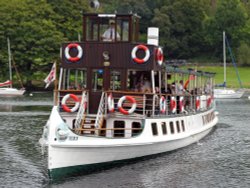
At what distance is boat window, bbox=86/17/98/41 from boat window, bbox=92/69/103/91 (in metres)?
1.99

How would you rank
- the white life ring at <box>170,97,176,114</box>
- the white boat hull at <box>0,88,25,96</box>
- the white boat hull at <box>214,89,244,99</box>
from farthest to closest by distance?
the white boat hull at <box>214,89,244,99</box> < the white boat hull at <box>0,88,25,96</box> < the white life ring at <box>170,97,176,114</box>

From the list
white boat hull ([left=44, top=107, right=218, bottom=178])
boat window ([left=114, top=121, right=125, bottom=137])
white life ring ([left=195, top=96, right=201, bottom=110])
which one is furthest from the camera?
white life ring ([left=195, top=96, right=201, bottom=110])

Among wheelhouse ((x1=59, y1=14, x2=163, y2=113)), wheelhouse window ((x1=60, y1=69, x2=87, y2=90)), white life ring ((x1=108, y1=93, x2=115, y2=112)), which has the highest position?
wheelhouse ((x1=59, y1=14, x2=163, y2=113))

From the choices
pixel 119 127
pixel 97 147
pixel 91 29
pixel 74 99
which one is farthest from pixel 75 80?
pixel 97 147

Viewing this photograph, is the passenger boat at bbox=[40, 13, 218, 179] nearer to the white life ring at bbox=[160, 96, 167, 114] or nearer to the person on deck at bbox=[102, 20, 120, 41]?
the white life ring at bbox=[160, 96, 167, 114]

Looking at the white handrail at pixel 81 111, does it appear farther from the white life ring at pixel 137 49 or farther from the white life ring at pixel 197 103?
the white life ring at pixel 197 103

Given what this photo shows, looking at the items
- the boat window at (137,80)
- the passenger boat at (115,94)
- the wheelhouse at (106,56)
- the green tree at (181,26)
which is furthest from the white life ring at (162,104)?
the green tree at (181,26)

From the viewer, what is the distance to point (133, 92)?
120 ft

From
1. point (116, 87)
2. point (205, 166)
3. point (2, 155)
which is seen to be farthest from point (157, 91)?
point (2, 155)

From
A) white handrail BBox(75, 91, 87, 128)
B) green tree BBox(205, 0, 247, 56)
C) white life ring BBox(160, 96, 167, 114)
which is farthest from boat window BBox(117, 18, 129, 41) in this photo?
green tree BBox(205, 0, 247, 56)

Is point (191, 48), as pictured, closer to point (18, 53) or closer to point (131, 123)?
point (18, 53)

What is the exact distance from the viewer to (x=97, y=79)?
1524 inches

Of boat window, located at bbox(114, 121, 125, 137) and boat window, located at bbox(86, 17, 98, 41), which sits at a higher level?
boat window, located at bbox(86, 17, 98, 41)

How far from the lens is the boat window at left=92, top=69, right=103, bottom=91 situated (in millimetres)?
38344
